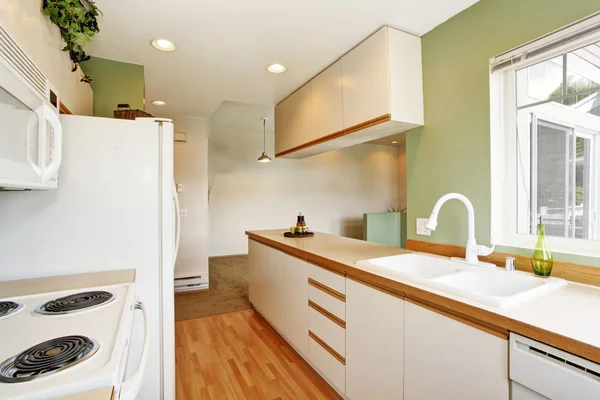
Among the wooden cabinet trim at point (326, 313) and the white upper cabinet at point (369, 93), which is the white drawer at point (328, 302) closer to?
the wooden cabinet trim at point (326, 313)

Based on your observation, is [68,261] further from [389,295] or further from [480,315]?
[480,315]

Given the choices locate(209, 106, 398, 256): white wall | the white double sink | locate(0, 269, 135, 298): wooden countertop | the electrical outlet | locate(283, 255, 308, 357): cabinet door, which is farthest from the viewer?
locate(209, 106, 398, 256): white wall

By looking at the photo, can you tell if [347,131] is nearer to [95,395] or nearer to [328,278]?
[328,278]

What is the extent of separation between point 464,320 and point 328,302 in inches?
34.6

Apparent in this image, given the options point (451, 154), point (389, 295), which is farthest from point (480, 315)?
point (451, 154)

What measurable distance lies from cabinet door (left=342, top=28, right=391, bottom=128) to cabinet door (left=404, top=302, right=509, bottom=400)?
1266mm

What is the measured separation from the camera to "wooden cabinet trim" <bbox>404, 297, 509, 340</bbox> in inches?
35.9

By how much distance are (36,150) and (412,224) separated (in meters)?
2.07

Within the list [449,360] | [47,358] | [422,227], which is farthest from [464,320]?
[47,358]

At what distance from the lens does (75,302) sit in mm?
1028

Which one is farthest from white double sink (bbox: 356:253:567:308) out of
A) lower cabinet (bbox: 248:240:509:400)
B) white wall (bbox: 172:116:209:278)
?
white wall (bbox: 172:116:209:278)

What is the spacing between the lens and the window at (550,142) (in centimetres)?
129

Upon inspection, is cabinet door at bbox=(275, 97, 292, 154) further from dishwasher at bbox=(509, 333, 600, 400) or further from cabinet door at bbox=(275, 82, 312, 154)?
dishwasher at bbox=(509, 333, 600, 400)

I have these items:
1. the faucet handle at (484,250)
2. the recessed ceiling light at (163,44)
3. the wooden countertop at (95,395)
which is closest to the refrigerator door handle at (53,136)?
the wooden countertop at (95,395)
